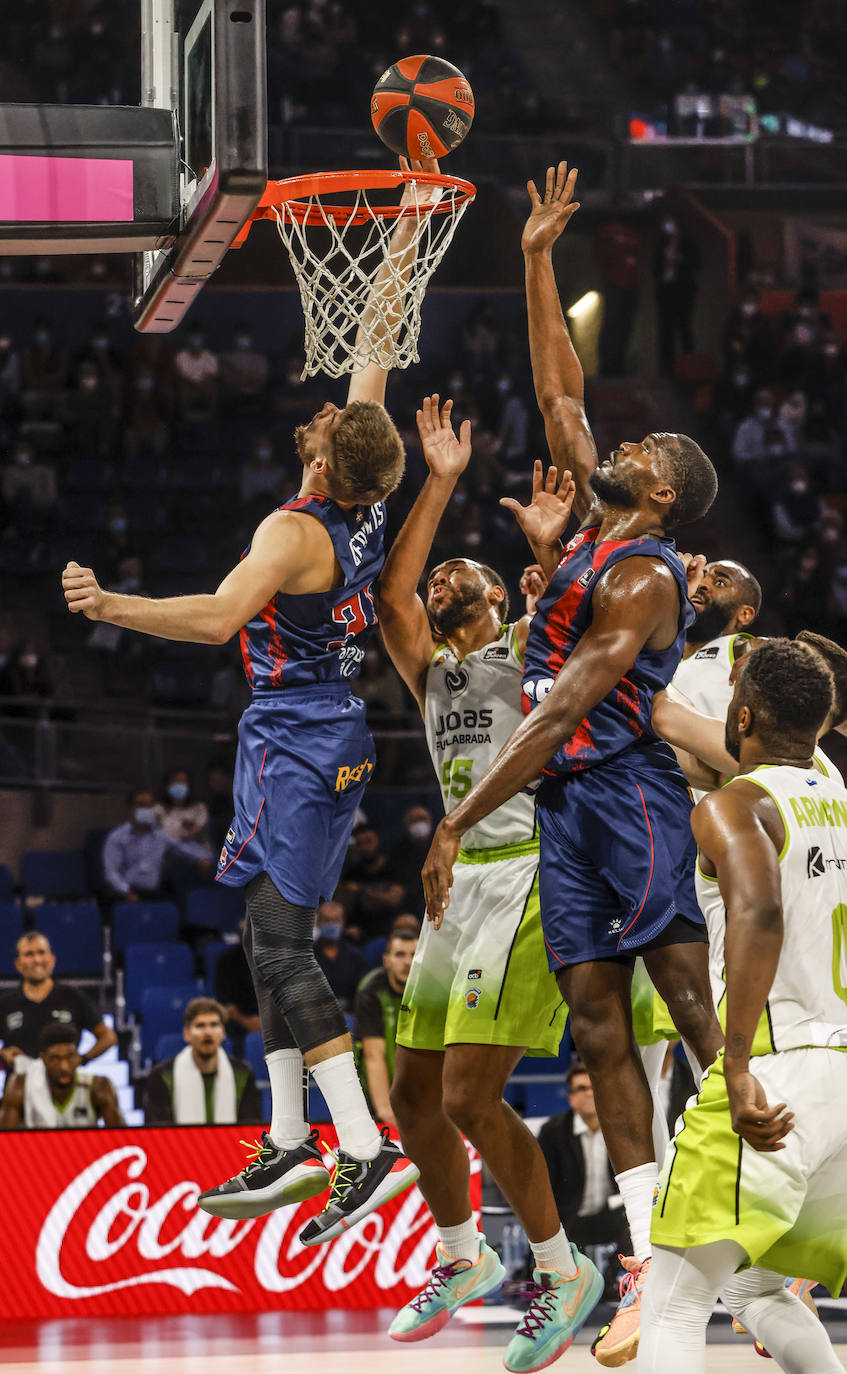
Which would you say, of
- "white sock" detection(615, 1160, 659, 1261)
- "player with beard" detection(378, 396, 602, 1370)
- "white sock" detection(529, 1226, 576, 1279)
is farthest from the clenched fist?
"white sock" detection(529, 1226, 576, 1279)

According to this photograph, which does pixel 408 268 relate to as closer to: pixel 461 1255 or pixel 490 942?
pixel 490 942

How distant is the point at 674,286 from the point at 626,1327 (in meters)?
14.4

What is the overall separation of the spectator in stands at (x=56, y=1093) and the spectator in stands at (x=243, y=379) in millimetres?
8353

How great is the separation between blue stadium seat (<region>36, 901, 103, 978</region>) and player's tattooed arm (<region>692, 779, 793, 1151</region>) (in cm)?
846

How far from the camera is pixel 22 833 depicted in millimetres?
13344

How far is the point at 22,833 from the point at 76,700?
174cm

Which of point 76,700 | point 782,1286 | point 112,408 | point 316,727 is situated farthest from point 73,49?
point 782,1286

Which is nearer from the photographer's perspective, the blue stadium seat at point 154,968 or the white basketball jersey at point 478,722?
the white basketball jersey at point 478,722

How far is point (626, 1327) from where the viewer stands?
4.92 m

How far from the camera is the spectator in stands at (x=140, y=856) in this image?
41.5ft

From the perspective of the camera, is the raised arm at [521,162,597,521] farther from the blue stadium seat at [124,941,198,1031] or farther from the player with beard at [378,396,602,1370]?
the blue stadium seat at [124,941,198,1031]

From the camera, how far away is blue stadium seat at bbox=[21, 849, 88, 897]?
41.6 feet

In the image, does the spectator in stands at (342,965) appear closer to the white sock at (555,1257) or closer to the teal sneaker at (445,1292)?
the teal sneaker at (445,1292)

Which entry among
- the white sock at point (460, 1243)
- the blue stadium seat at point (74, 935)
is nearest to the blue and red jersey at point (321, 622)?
the white sock at point (460, 1243)
